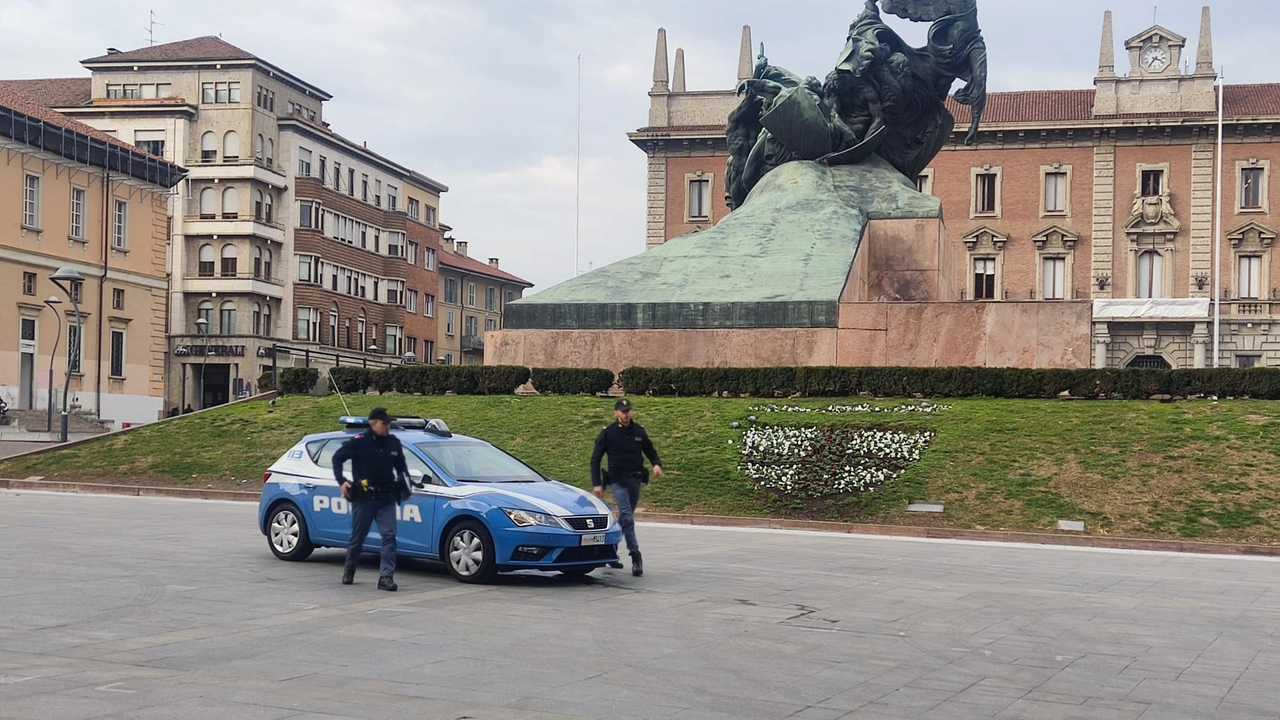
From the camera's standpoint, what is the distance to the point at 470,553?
37.1 feet

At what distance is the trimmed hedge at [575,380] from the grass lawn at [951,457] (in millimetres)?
330

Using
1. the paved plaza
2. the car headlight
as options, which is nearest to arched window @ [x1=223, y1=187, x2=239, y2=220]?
the paved plaza

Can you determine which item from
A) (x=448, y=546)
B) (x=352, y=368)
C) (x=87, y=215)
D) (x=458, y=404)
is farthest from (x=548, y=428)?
(x=87, y=215)

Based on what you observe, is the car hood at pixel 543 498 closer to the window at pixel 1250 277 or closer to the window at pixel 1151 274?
the window at pixel 1151 274

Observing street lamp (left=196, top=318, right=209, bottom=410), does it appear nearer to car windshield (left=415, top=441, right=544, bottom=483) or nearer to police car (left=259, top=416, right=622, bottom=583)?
police car (left=259, top=416, right=622, bottom=583)

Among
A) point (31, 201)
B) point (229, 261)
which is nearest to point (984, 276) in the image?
point (229, 261)

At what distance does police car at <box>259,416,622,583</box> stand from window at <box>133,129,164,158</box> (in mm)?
56091

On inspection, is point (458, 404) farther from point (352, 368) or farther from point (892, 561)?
point (892, 561)

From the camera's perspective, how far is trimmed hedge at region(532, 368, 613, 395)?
25.7 metres

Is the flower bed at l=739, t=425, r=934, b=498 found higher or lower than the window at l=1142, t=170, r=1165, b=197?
lower

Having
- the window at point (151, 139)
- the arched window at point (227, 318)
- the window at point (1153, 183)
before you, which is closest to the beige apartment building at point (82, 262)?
the arched window at point (227, 318)

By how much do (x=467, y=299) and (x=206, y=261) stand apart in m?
25.2

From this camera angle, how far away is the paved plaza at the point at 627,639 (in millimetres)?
6727

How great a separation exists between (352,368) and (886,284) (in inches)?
449
